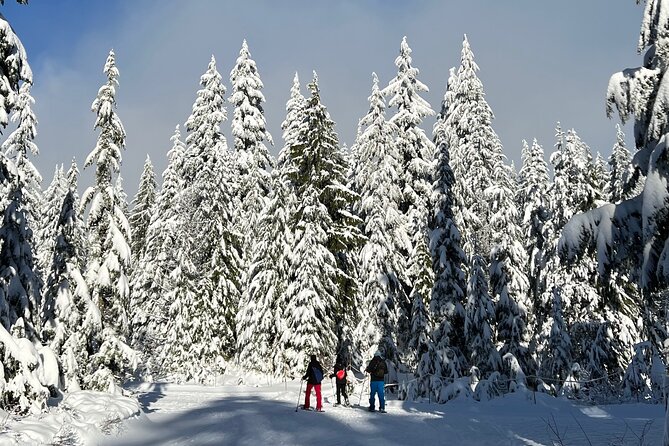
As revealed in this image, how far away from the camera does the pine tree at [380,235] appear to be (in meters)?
28.2

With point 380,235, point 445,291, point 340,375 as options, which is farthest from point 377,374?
point 380,235

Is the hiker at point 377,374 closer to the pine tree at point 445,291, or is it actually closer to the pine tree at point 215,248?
the pine tree at point 445,291

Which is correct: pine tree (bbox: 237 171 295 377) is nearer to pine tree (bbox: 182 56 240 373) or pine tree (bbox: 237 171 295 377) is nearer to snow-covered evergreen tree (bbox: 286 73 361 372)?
snow-covered evergreen tree (bbox: 286 73 361 372)

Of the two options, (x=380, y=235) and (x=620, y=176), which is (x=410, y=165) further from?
(x=620, y=176)

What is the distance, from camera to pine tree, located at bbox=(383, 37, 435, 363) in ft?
96.8

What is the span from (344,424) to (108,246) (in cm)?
1127

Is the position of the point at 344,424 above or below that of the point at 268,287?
below

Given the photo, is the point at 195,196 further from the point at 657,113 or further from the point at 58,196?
the point at 657,113

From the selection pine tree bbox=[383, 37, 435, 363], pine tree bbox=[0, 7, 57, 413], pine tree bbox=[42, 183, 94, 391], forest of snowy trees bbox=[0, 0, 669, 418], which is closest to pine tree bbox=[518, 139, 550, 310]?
forest of snowy trees bbox=[0, 0, 669, 418]

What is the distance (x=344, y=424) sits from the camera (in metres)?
13.9

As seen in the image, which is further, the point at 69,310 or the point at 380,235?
the point at 380,235

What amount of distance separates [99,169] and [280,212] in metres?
11.9

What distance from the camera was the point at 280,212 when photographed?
30.8 m

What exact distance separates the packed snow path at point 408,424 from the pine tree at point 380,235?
901 cm
